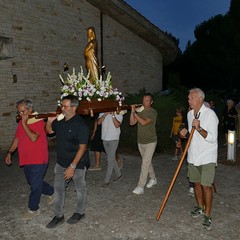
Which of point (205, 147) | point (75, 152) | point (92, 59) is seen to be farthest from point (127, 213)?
point (92, 59)

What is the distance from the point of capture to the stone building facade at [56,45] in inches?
444

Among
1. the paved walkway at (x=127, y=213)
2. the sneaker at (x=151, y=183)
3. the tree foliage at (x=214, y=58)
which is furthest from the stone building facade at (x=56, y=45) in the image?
the tree foliage at (x=214, y=58)

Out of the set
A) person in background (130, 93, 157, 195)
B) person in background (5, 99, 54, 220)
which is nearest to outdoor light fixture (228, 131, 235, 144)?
person in background (130, 93, 157, 195)

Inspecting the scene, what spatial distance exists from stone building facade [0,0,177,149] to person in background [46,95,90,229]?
707 centimetres

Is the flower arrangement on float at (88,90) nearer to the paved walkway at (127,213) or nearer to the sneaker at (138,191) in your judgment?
the sneaker at (138,191)

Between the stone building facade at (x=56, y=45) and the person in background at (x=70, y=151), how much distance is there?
7.07m

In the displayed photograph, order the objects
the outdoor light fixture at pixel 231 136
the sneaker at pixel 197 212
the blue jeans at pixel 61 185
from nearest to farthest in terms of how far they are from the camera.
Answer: the blue jeans at pixel 61 185 → the sneaker at pixel 197 212 → the outdoor light fixture at pixel 231 136

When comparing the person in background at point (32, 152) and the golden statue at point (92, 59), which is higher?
the golden statue at point (92, 59)

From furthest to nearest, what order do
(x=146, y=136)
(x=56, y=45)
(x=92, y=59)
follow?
(x=56, y=45), (x=92, y=59), (x=146, y=136)

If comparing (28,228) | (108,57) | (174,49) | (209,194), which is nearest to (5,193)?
(28,228)

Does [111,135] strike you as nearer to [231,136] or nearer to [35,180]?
[35,180]

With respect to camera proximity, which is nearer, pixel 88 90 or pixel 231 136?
pixel 88 90

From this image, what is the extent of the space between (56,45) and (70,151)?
29.7 feet

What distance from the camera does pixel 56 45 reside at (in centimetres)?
1287
